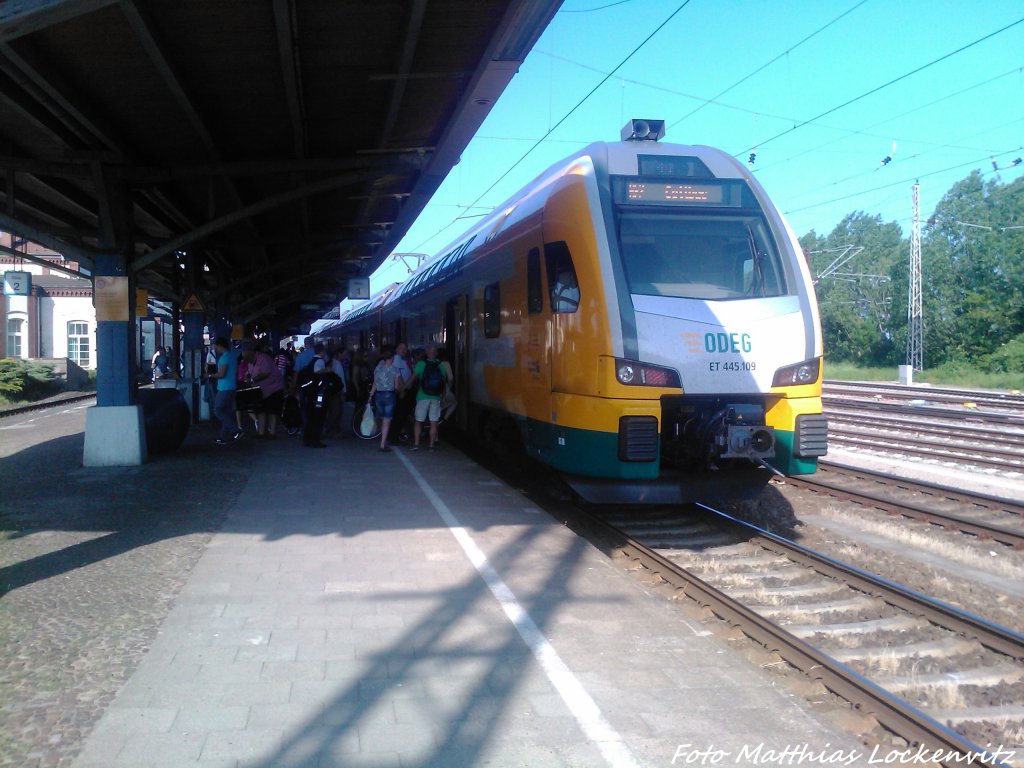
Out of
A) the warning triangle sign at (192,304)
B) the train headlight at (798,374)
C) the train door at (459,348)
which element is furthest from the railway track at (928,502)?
the warning triangle sign at (192,304)

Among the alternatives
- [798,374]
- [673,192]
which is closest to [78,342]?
Result: [673,192]

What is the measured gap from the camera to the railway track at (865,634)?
4.31 meters

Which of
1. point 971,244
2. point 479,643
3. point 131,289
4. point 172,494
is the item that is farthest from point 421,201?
point 971,244

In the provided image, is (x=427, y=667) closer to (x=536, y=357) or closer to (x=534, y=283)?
(x=536, y=357)

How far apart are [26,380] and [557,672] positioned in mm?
29135

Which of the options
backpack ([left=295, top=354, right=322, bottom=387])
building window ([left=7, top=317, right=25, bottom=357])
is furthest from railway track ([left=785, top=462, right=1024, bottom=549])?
building window ([left=7, top=317, right=25, bottom=357])

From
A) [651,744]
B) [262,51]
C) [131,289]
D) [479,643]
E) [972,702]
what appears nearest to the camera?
[651,744]

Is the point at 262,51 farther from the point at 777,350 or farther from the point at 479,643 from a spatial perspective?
the point at 479,643

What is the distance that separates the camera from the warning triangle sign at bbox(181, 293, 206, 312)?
17.1 metres

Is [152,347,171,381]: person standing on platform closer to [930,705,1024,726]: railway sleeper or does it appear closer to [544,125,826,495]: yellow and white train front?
[544,125,826,495]: yellow and white train front

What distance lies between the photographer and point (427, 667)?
465 centimetres

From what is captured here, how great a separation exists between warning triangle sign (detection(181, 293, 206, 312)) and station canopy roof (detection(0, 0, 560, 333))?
7.06 feet

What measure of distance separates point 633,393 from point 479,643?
2938mm

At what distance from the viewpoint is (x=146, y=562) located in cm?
658
